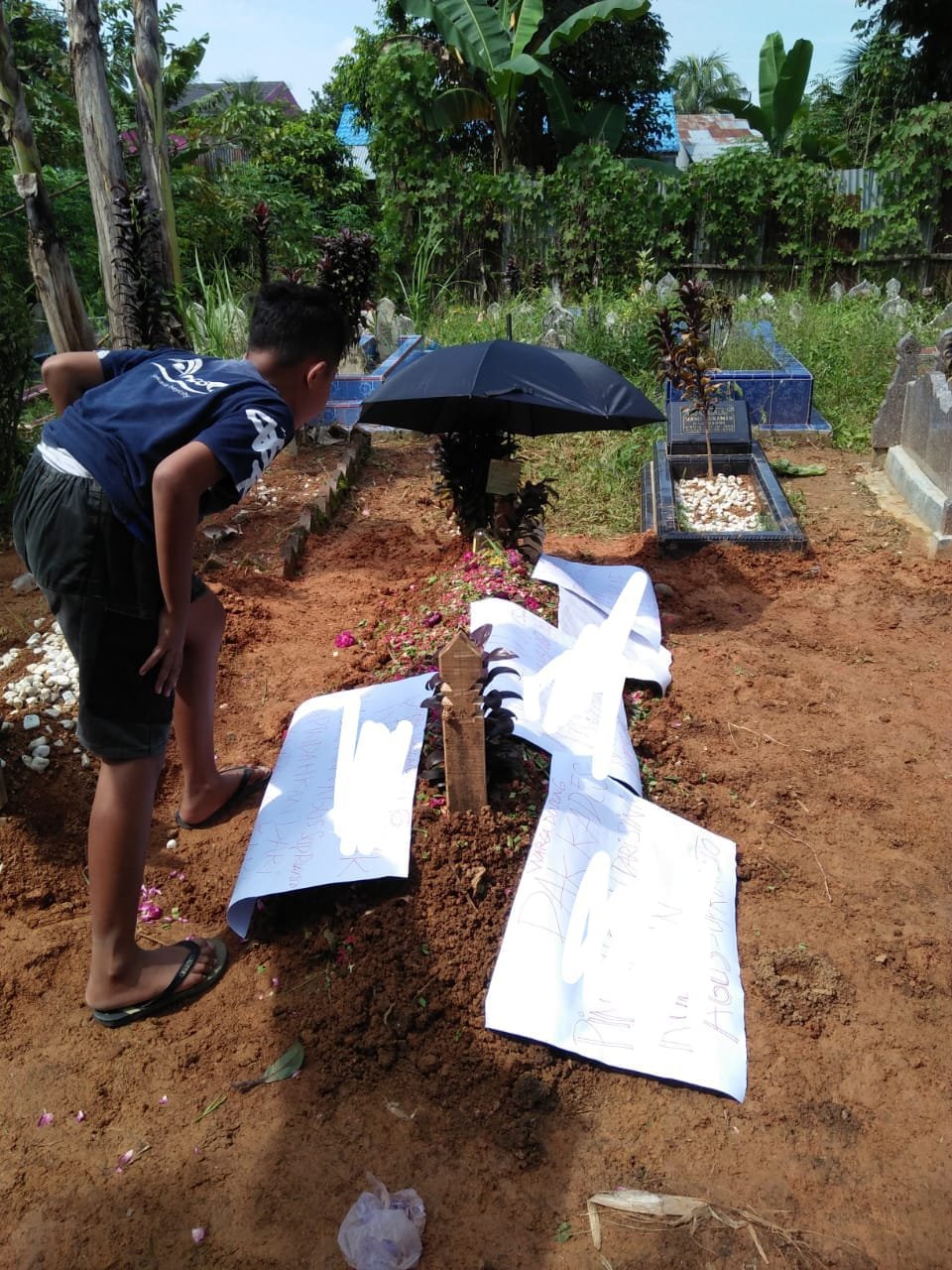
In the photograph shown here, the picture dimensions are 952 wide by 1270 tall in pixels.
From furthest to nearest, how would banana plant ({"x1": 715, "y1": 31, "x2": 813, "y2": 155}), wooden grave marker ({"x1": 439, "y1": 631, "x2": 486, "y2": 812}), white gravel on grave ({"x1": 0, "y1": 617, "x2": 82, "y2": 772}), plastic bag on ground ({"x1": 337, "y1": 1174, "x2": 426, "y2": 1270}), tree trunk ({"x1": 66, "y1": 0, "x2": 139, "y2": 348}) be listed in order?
banana plant ({"x1": 715, "y1": 31, "x2": 813, "y2": 155})
tree trunk ({"x1": 66, "y1": 0, "x2": 139, "y2": 348})
white gravel on grave ({"x1": 0, "y1": 617, "x2": 82, "y2": 772})
wooden grave marker ({"x1": 439, "y1": 631, "x2": 486, "y2": 812})
plastic bag on ground ({"x1": 337, "y1": 1174, "x2": 426, "y2": 1270})

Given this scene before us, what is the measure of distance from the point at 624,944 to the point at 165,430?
1.64 m

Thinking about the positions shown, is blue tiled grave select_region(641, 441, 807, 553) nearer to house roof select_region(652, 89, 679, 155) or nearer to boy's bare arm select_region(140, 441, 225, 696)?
boy's bare arm select_region(140, 441, 225, 696)

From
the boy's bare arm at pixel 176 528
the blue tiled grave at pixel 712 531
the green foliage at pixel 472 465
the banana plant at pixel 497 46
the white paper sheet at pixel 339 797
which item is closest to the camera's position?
the boy's bare arm at pixel 176 528

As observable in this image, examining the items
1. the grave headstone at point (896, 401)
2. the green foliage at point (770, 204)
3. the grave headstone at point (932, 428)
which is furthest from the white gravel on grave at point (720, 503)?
the green foliage at point (770, 204)

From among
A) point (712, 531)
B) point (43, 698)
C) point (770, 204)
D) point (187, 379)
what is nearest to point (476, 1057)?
point (187, 379)

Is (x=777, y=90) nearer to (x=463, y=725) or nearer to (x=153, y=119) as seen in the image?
(x=153, y=119)

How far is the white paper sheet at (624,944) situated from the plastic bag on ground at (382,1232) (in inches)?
16.8

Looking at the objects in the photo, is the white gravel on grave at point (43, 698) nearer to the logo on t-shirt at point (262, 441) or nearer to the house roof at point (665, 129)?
the logo on t-shirt at point (262, 441)

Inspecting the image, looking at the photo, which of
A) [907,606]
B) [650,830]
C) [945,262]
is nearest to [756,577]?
[907,606]

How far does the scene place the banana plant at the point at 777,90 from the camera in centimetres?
1480

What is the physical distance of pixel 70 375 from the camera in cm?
204

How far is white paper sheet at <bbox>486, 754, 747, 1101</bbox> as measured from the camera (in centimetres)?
195

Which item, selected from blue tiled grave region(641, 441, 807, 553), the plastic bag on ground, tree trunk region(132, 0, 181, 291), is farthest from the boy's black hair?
tree trunk region(132, 0, 181, 291)

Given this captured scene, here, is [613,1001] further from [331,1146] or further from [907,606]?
[907,606]
